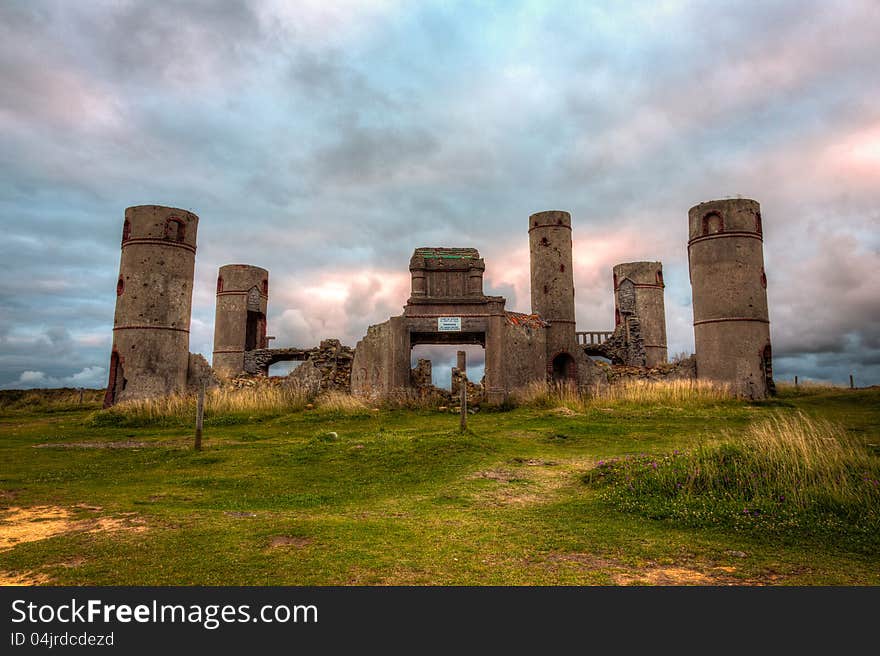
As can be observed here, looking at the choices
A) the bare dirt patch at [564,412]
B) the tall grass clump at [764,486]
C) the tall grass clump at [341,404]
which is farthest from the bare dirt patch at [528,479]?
the tall grass clump at [341,404]

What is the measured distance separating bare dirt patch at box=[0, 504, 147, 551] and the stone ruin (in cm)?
1214

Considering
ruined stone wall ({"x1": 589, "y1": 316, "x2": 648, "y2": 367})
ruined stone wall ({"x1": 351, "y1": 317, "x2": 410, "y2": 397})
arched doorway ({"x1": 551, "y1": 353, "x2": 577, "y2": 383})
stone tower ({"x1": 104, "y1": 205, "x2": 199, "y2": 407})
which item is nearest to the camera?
stone tower ({"x1": 104, "y1": 205, "x2": 199, "y2": 407})

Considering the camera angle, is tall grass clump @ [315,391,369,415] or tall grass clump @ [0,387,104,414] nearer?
tall grass clump @ [315,391,369,415]

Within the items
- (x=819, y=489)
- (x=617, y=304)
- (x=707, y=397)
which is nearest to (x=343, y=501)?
(x=819, y=489)

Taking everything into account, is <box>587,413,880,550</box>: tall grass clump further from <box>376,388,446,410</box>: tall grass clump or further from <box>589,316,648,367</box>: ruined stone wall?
<box>589,316,648,367</box>: ruined stone wall

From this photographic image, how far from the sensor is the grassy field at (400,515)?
4.26m

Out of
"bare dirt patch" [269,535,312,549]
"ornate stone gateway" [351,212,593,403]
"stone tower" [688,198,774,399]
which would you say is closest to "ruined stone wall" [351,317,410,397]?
"ornate stone gateway" [351,212,593,403]

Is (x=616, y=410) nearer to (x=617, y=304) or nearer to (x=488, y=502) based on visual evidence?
(x=488, y=502)

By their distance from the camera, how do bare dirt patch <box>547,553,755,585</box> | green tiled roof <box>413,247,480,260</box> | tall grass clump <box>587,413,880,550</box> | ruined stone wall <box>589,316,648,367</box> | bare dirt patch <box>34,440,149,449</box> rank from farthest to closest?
ruined stone wall <box>589,316,648,367</box>
green tiled roof <box>413,247,480,260</box>
bare dirt patch <box>34,440,149,449</box>
tall grass clump <box>587,413,880,550</box>
bare dirt patch <box>547,553,755,585</box>

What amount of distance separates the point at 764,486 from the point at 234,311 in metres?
27.3

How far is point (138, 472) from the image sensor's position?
9.02 metres

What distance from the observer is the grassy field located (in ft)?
14.0

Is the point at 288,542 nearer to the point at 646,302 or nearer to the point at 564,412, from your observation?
the point at 564,412

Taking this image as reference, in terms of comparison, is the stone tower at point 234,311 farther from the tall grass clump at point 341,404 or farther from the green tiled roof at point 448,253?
the green tiled roof at point 448,253
